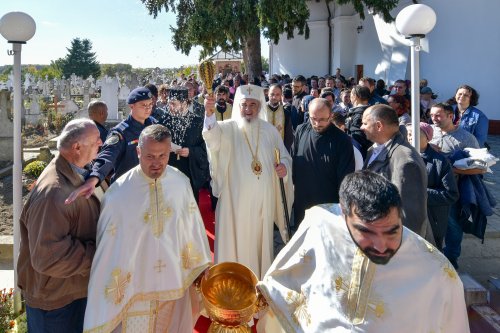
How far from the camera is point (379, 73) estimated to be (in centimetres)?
1758

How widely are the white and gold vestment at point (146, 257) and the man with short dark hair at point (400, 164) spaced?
4.82 feet

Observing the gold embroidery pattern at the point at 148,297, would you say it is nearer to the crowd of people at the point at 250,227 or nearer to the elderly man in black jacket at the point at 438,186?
the crowd of people at the point at 250,227

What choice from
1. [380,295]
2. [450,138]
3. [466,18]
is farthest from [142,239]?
[466,18]

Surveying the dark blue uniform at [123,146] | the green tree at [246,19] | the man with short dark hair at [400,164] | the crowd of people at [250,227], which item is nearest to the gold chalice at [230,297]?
the crowd of people at [250,227]

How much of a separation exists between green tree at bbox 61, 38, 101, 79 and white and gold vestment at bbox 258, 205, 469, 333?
188 feet

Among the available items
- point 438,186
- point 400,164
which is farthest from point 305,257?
point 438,186

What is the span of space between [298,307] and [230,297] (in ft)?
1.61

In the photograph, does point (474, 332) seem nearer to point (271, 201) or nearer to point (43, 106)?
point (271, 201)

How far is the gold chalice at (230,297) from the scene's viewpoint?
91.2 inches

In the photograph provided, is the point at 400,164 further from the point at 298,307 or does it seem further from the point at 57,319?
the point at 57,319

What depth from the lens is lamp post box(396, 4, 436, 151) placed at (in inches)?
154

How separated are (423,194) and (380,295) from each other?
4.36ft

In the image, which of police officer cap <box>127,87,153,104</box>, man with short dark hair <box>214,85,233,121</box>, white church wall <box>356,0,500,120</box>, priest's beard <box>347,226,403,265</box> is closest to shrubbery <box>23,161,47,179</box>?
man with short dark hair <box>214,85,233,121</box>

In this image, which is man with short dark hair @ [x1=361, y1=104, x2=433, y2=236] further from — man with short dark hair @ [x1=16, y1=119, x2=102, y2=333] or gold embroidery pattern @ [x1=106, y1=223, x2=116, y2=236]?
man with short dark hair @ [x1=16, y1=119, x2=102, y2=333]
